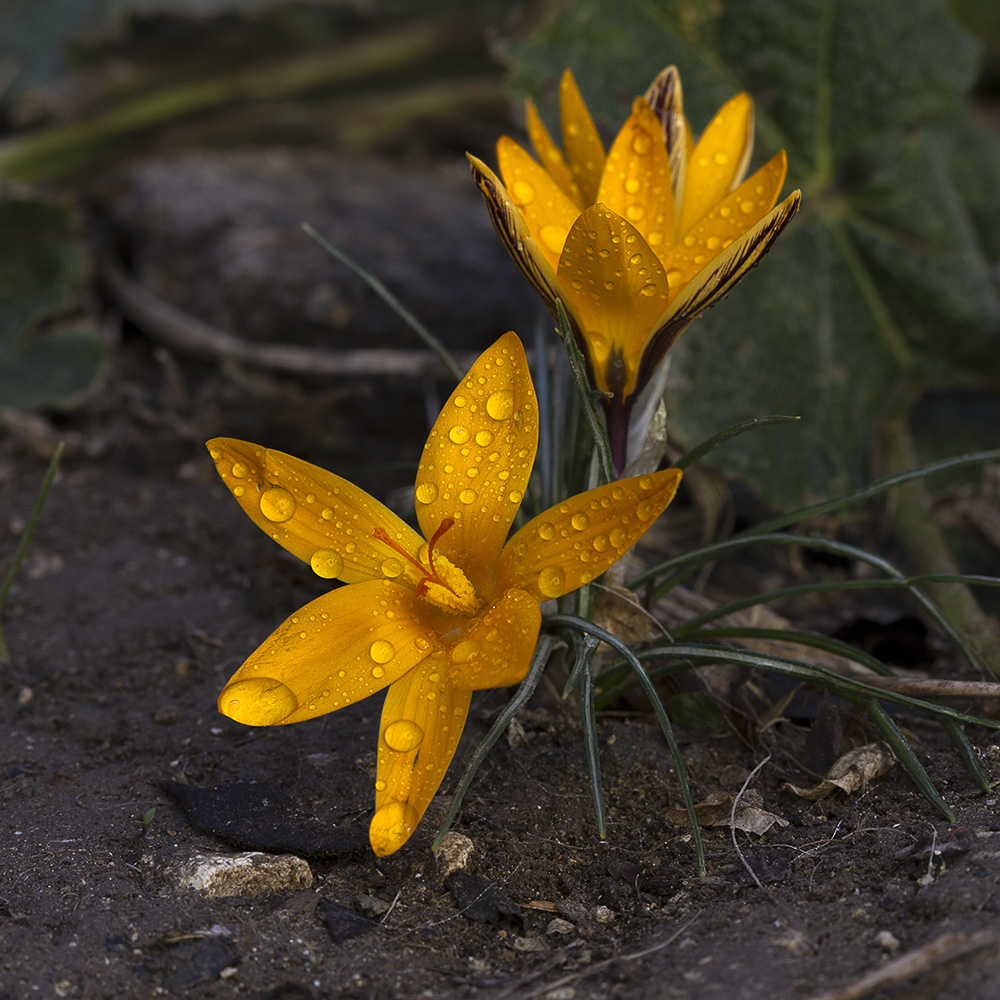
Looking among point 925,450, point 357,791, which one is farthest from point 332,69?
point 357,791

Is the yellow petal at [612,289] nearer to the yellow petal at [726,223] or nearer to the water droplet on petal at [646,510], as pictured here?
the yellow petal at [726,223]

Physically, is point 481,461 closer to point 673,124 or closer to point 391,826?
point 391,826

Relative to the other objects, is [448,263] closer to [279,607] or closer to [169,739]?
[279,607]

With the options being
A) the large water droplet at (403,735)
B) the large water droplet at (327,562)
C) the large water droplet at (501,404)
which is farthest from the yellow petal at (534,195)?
the large water droplet at (403,735)

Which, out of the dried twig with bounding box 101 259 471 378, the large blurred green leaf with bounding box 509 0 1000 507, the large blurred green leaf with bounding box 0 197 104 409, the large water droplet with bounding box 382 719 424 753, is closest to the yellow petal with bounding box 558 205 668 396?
the large water droplet with bounding box 382 719 424 753

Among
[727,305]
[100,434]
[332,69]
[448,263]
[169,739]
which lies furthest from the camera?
[332,69]

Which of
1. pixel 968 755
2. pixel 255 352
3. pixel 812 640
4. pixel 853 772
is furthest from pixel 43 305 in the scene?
pixel 968 755

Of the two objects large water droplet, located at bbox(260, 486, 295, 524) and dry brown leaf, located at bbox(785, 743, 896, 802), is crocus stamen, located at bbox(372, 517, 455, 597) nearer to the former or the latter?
large water droplet, located at bbox(260, 486, 295, 524)
